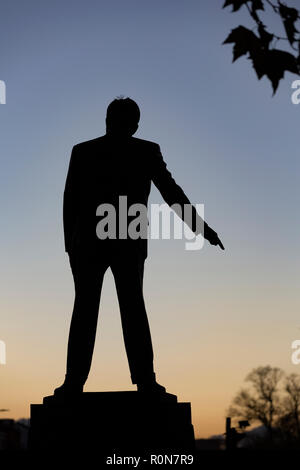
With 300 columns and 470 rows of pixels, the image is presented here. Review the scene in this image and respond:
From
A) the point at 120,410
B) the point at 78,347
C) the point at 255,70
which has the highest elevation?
the point at 255,70

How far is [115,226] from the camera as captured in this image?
7.27m

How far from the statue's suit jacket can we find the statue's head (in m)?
0.10

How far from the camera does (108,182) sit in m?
7.35

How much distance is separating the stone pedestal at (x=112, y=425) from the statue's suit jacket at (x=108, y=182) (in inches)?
66.2

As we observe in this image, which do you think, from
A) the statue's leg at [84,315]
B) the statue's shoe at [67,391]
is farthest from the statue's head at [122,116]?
the statue's shoe at [67,391]

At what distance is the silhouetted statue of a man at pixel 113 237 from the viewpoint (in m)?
7.00

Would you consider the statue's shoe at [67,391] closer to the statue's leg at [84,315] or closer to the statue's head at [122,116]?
the statue's leg at [84,315]

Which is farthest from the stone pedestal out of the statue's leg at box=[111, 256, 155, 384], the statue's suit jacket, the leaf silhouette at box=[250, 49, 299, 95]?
the leaf silhouette at box=[250, 49, 299, 95]
